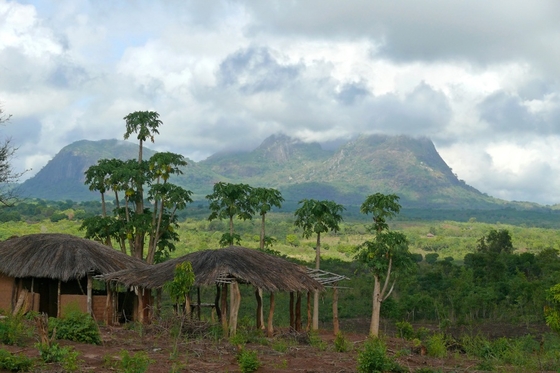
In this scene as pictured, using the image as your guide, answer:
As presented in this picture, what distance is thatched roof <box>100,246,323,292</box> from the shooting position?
17016 mm

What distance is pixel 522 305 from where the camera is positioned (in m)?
34.9

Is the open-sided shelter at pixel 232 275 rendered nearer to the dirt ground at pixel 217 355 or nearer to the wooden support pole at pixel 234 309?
the wooden support pole at pixel 234 309

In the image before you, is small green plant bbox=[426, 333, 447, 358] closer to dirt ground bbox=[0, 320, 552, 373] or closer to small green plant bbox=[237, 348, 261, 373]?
dirt ground bbox=[0, 320, 552, 373]

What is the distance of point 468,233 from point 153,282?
10193 centimetres

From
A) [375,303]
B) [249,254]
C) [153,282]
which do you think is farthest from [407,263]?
[153,282]

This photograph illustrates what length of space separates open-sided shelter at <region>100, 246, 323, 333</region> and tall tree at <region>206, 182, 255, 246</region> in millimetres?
5346

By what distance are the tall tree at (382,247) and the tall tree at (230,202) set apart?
422 cm

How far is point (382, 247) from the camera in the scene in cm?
2423

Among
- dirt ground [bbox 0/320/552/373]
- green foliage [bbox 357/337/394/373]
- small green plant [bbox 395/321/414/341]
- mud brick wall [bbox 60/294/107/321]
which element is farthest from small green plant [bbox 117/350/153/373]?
small green plant [bbox 395/321/414/341]

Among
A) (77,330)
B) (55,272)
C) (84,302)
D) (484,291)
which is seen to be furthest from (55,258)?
(484,291)

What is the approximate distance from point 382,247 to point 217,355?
1165cm

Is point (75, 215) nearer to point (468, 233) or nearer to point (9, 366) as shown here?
point (468, 233)

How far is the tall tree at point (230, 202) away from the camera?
80.4 feet

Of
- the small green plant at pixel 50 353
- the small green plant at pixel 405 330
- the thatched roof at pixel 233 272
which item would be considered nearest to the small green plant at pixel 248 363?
the small green plant at pixel 50 353
